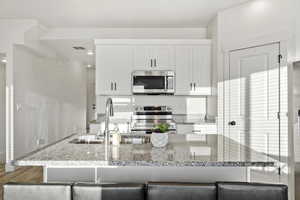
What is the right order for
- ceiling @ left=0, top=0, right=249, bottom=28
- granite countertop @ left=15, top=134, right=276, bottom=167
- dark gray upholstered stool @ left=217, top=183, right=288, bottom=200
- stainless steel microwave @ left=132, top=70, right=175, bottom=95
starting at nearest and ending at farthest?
dark gray upholstered stool @ left=217, top=183, right=288, bottom=200, granite countertop @ left=15, top=134, right=276, bottom=167, ceiling @ left=0, top=0, right=249, bottom=28, stainless steel microwave @ left=132, top=70, right=175, bottom=95

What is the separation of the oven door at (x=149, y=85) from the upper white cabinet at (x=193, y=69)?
0.27 meters

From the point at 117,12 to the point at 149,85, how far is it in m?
1.34

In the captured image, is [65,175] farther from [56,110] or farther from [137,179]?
[56,110]

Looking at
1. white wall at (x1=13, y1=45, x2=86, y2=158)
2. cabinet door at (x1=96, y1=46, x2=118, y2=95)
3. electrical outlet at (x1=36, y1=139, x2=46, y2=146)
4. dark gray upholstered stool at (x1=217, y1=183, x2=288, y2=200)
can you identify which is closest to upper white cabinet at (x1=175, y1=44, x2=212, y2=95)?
cabinet door at (x1=96, y1=46, x2=118, y2=95)

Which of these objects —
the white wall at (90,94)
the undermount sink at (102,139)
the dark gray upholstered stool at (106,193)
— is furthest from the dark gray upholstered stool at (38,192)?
the white wall at (90,94)

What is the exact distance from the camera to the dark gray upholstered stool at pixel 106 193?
1.26 meters

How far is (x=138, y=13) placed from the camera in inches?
172

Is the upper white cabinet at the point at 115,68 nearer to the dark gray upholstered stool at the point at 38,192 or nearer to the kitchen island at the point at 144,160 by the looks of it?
the kitchen island at the point at 144,160

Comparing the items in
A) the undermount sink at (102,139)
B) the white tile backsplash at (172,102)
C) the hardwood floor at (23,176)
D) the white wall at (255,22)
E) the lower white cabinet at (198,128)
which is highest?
the white wall at (255,22)

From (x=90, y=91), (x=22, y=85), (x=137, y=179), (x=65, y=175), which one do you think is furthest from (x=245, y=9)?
(x=90, y=91)

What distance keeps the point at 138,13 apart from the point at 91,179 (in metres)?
3.17

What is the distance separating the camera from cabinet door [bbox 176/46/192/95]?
491cm

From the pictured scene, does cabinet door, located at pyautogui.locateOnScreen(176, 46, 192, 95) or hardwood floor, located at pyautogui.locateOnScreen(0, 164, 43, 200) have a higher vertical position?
cabinet door, located at pyautogui.locateOnScreen(176, 46, 192, 95)

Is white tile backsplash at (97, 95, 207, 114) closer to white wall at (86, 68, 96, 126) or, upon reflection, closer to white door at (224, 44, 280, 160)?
white door at (224, 44, 280, 160)
